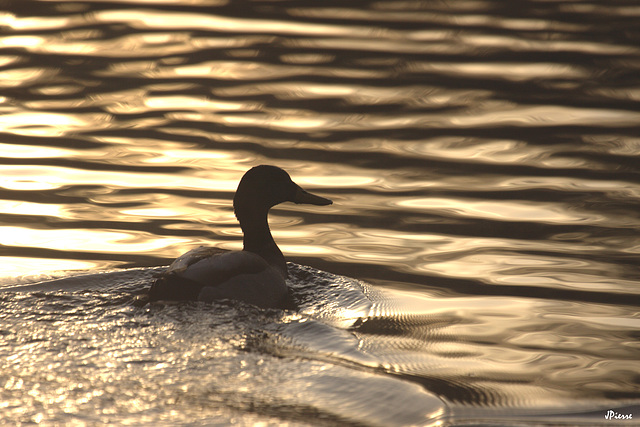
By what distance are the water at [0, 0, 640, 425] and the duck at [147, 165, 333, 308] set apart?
0.51 feet

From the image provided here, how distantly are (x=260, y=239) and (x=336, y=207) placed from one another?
131 cm

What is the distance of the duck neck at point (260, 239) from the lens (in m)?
7.19

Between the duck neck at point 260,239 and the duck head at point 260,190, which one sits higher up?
the duck head at point 260,190

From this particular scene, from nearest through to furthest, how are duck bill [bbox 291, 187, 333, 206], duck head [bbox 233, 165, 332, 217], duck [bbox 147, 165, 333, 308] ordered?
duck [bbox 147, 165, 333, 308] < duck head [bbox 233, 165, 332, 217] < duck bill [bbox 291, 187, 333, 206]

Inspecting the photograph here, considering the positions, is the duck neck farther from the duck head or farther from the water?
the water

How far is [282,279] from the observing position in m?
6.93

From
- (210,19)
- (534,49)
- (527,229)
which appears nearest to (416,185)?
(527,229)

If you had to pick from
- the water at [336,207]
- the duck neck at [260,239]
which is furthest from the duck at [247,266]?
the water at [336,207]

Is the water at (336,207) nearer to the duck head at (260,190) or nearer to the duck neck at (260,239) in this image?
the duck neck at (260,239)

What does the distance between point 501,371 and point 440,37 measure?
29.2 ft

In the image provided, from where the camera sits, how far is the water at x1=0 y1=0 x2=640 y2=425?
17.1 ft

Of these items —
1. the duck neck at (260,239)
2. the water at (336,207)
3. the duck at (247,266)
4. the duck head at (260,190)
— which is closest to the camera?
the water at (336,207)

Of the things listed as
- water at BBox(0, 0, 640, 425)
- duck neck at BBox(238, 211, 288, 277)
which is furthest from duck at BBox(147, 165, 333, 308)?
water at BBox(0, 0, 640, 425)

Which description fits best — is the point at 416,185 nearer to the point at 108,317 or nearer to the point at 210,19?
the point at 108,317
